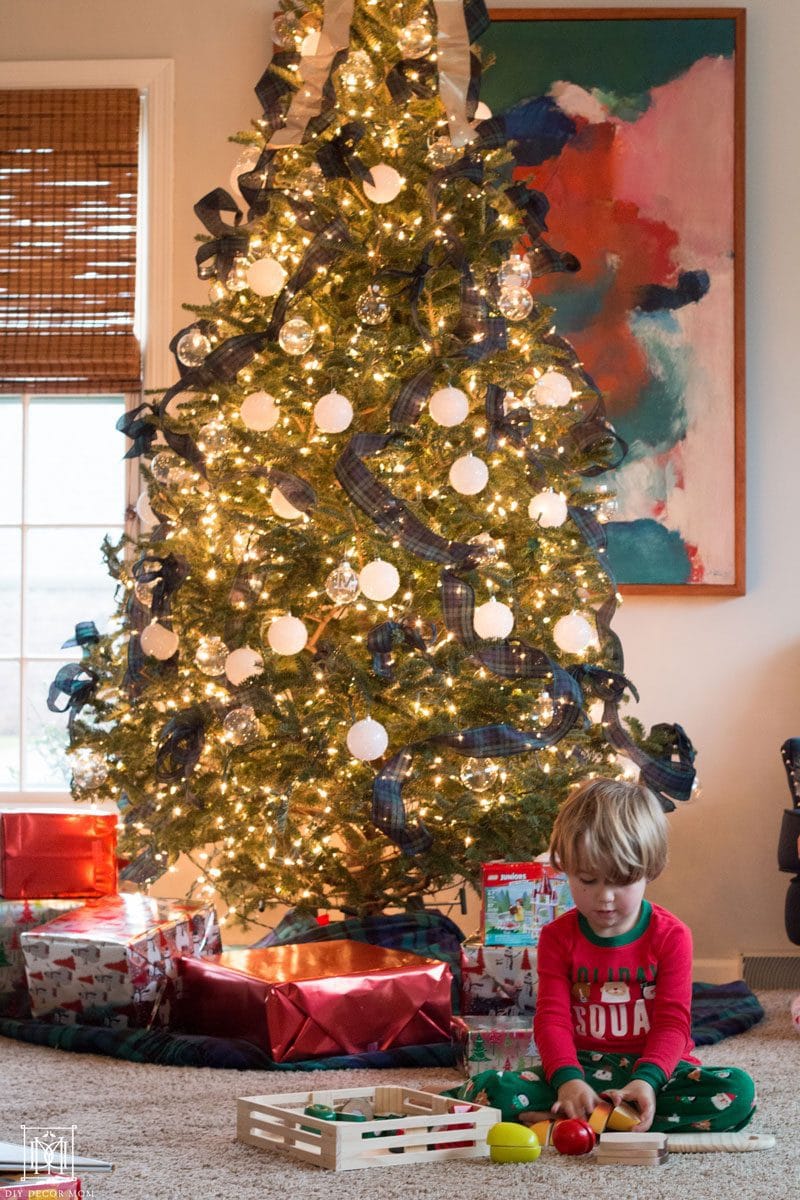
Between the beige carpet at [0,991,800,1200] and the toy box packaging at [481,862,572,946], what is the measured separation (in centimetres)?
27

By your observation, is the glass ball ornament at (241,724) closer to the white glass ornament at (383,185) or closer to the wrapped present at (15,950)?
the wrapped present at (15,950)

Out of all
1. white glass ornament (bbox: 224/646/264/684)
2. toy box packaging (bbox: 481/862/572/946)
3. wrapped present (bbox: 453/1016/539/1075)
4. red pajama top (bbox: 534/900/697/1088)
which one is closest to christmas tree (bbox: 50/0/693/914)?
white glass ornament (bbox: 224/646/264/684)

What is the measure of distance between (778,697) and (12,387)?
2.23 meters

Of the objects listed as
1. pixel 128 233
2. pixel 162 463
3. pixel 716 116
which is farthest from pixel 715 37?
pixel 162 463

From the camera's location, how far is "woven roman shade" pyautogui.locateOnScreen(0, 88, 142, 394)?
150 inches

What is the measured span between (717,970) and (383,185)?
2139mm

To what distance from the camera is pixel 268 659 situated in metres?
2.73

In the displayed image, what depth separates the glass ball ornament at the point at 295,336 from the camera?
271 centimetres

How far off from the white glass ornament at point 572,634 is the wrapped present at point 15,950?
116 cm

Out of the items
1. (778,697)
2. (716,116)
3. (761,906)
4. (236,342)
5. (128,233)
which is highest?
(716,116)

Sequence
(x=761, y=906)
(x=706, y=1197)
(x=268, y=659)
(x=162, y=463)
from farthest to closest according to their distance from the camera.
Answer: (x=761, y=906), (x=162, y=463), (x=268, y=659), (x=706, y=1197)

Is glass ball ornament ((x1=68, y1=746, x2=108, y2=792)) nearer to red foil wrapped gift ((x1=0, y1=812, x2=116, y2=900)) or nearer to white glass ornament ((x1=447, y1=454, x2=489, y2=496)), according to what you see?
red foil wrapped gift ((x1=0, y1=812, x2=116, y2=900))

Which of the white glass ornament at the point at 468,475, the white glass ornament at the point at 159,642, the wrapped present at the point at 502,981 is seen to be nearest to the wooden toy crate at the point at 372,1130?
the wrapped present at the point at 502,981

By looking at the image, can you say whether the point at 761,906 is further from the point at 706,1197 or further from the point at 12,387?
the point at 12,387
